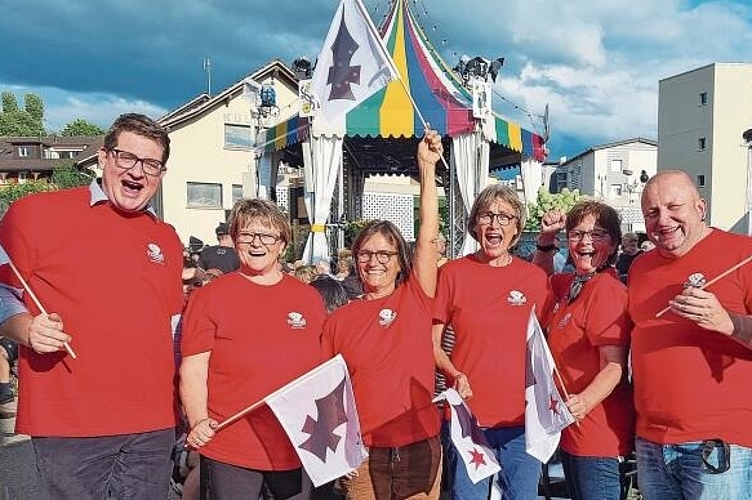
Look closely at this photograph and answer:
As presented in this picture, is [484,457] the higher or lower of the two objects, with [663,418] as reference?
lower

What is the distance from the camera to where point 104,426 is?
98.2 inches

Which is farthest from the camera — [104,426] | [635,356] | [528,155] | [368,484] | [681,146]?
[681,146]

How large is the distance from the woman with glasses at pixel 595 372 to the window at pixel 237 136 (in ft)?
87.4

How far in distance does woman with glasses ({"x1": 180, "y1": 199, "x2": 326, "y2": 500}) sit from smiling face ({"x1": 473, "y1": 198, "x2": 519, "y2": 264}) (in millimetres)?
967

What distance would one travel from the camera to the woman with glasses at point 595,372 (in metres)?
2.78

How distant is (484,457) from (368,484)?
529mm

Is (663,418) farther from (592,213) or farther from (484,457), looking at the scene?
(592,213)

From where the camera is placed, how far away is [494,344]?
3020mm

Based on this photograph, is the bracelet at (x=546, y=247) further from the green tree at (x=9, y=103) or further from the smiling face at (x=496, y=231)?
the green tree at (x=9, y=103)

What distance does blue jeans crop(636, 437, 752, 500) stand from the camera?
2426mm

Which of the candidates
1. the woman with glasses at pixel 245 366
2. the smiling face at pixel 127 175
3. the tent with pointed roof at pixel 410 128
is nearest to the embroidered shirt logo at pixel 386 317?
the woman with glasses at pixel 245 366

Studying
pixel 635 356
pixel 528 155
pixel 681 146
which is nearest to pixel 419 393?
pixel 635 356

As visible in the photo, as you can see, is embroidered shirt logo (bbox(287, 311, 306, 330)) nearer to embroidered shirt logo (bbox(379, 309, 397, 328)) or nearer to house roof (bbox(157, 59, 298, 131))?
embroidered shirt logo (bbox(379, 309, 397, 328))

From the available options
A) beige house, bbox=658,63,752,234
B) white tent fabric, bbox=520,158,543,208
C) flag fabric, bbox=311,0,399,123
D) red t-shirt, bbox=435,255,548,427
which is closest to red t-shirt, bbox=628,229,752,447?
red t-shirt, bbox=435,255,548,427
